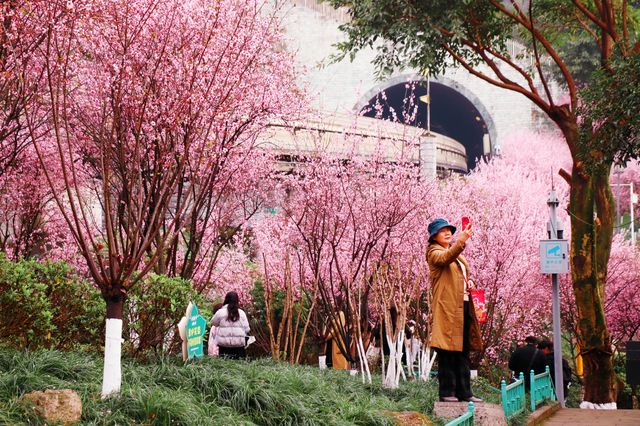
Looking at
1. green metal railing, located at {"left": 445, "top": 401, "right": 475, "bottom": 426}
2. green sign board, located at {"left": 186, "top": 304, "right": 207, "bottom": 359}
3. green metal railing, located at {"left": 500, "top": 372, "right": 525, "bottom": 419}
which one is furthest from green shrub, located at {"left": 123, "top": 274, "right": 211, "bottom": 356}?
green metal railing, located at {"left": 445, "top": 401, "right": 475, "bottom": 426}

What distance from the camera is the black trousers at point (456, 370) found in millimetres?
9609

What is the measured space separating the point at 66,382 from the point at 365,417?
2.82m

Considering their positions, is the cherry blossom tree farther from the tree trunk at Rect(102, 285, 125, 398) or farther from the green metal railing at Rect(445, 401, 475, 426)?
the green metal railing at Rect(445, 401, 475, 426)

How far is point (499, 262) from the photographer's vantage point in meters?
24.8

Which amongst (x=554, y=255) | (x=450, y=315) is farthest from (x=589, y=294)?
(x=450, y=315)

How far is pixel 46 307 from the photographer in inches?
412

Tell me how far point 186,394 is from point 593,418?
7.80 meters

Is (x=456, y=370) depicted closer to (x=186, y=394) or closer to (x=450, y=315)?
(x=450, y=315)

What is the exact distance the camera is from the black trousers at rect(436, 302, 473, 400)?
9.61 meters

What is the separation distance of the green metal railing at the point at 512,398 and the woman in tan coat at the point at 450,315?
1893mm

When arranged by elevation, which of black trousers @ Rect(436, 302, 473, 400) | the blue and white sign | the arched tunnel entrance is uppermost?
the arched tunnel entrance

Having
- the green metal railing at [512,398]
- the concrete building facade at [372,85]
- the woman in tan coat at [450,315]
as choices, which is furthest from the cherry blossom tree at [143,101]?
the concrete building facade at [372,85]

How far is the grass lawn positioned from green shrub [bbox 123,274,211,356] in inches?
30.7

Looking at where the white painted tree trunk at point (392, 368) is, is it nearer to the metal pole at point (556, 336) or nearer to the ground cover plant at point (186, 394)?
the ground cover plant at point (186, 394)
